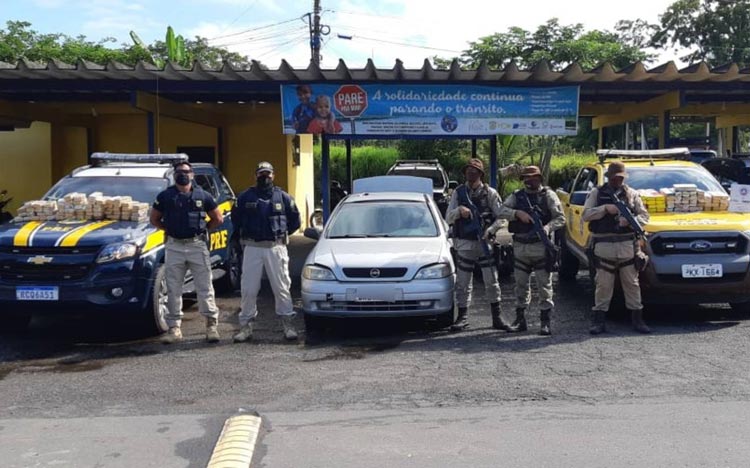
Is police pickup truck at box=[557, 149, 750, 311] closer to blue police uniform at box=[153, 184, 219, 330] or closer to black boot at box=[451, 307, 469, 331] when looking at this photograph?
black boot at box=[451, 307, 469, 331]

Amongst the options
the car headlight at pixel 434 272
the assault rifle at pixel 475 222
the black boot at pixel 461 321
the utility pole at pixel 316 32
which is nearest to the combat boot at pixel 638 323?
the assault rifle at pixel 475 222

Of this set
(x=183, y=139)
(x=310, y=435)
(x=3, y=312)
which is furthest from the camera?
(x=183, y=139)

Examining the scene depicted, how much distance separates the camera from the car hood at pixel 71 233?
784 cm

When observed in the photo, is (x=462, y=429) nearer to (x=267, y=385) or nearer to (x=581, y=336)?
(x=267, y=385)

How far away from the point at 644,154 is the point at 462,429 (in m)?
6.62

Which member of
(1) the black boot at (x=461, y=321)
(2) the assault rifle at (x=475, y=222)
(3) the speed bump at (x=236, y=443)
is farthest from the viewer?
(1) the black boot at (x=461, y=321)

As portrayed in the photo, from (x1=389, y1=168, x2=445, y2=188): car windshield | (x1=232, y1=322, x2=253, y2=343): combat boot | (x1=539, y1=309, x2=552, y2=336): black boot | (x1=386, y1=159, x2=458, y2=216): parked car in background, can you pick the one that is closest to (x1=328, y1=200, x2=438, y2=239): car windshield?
(x1=232, y1=322, x2=253, y2=343): combat boot

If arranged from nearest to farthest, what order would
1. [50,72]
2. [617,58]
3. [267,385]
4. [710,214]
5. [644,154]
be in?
[267,385], [710,214], [644,154], [50,72], [617,58]

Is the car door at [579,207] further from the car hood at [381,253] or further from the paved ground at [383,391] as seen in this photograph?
the car hood at [381,253]

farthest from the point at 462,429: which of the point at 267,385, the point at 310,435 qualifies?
the point at 267,385

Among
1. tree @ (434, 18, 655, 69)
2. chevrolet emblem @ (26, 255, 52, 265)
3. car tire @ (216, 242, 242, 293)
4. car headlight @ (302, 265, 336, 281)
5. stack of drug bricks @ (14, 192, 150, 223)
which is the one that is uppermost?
tree @ (434, 18, 655, 69)

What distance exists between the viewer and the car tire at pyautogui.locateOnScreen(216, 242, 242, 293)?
1090cm

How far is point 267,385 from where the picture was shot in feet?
20.9

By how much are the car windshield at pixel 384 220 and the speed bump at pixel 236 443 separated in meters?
3.70
